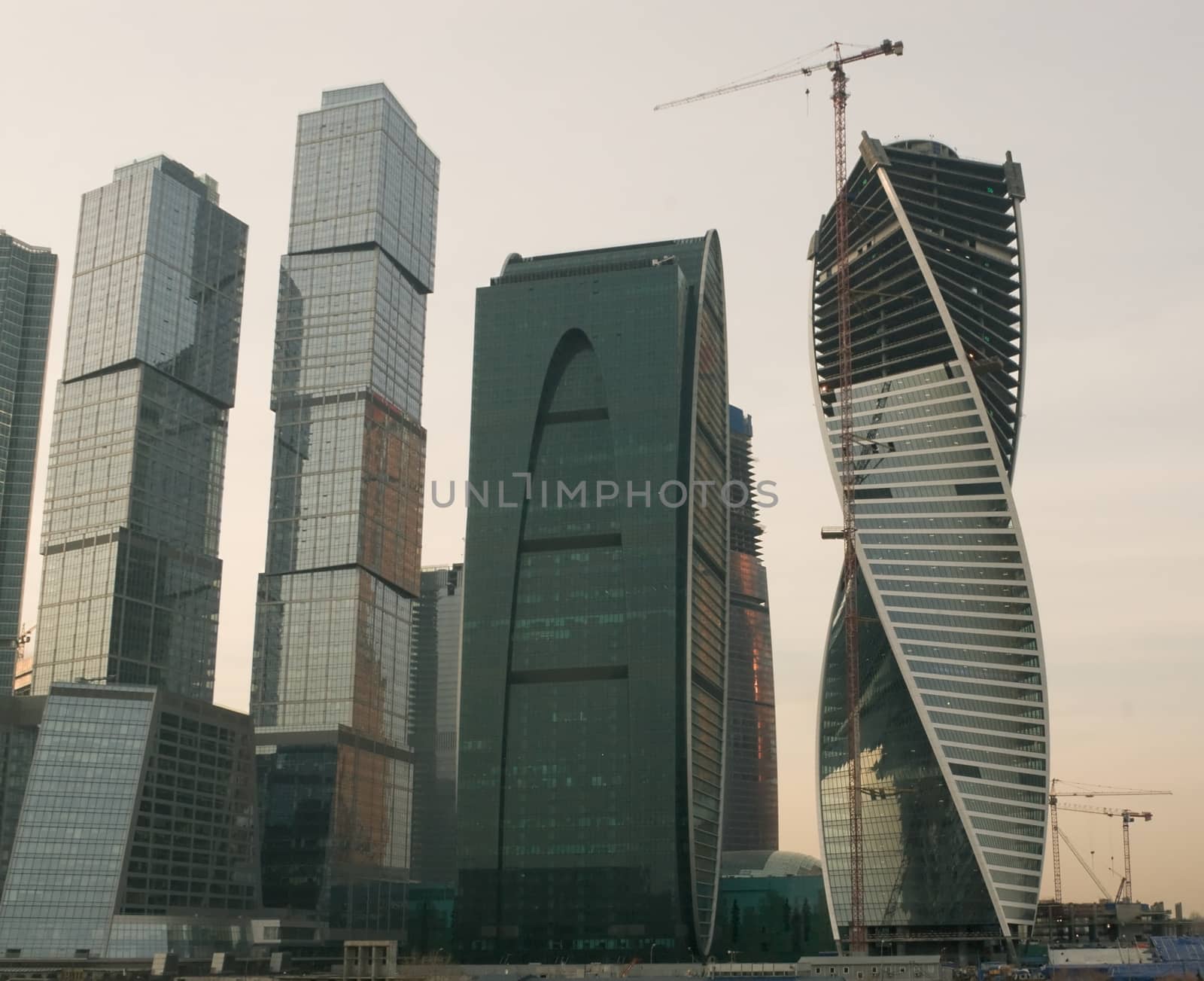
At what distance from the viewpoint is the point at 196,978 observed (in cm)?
18562

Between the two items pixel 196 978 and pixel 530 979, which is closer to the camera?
pixel 530 979

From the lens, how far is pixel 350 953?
542ft

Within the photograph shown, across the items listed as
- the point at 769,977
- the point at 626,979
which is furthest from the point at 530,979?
the point at 769,977

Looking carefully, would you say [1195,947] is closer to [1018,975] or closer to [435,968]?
[1018,975]

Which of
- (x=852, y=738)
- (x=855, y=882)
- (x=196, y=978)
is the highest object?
(x=852, y=738)

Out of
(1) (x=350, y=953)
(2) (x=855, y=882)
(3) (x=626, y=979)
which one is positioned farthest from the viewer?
(2) (x=855, y=882)

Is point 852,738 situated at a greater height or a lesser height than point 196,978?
greater

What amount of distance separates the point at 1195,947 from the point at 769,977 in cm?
5547

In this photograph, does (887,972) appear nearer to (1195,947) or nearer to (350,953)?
(1195,947)

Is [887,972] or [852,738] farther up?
[852,738]

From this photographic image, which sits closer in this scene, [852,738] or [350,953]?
[350,953]

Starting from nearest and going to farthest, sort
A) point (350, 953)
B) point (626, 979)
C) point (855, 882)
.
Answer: point (350, 953)
point (626, 979)
point (855, 882)

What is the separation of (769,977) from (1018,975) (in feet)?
112

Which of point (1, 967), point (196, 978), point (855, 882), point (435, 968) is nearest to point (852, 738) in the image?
point (855, 882)
